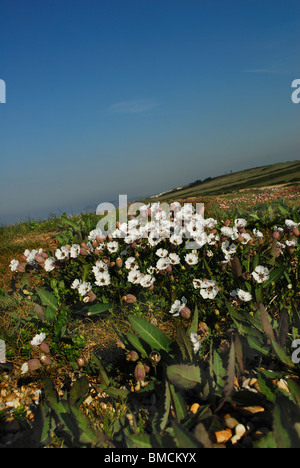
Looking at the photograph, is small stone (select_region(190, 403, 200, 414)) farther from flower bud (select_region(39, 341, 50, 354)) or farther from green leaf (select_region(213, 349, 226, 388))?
flower bud (select_region(39, 341, 50, 354))

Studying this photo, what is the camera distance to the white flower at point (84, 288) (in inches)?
145

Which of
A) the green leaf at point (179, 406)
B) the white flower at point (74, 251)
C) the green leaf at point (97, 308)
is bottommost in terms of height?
the green leaf at point (179, 406)

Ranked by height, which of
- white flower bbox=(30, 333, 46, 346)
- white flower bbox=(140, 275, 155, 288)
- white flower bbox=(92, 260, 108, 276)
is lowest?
white flower bbox=(30, 333, 46, 346)

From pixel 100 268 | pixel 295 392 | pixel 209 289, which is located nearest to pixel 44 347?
pixel 100 268

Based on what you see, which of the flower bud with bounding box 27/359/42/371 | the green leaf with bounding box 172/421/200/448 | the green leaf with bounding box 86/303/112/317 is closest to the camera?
the green leaf with bounding box 172/421/200/448

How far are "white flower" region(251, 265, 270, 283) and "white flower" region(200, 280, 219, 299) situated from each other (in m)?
0.42

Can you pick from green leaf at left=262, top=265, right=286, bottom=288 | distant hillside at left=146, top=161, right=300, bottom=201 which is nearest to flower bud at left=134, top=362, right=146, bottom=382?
green leaf at left=262, top=265, right=286, bottom=288

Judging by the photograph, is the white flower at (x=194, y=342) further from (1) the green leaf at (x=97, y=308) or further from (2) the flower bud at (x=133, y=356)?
(1) the green leaf at (x=97, y=308)

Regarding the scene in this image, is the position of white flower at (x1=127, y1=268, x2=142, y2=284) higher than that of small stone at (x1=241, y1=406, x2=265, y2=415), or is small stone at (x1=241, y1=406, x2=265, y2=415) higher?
white flower at (x1=127, y1=268, x2=142, y2=284)

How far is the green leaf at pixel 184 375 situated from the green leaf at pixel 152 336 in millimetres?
498

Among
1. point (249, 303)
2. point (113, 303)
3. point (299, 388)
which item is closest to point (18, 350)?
point (113, 303)

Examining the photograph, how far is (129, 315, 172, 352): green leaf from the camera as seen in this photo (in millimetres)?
2723

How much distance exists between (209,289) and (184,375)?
132cm

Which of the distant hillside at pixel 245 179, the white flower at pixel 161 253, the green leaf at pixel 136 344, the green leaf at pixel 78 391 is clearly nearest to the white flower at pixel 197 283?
the white flower at pixel 161 253
